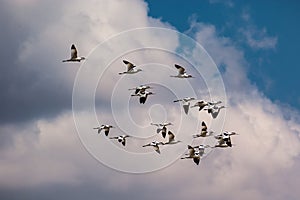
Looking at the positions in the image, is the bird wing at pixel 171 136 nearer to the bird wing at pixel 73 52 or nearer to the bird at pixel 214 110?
the bird at pixel 214 110

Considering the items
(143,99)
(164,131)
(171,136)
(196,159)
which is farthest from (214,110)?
(143,99)

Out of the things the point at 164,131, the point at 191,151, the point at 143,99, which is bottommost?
the point at 191,151

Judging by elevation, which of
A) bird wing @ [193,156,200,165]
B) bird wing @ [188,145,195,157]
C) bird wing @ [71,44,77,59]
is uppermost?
bird wing @ [71,44,77,59]

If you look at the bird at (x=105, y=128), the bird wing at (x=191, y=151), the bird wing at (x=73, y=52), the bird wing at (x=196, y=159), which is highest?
the bird wing at (x=73, y=52)

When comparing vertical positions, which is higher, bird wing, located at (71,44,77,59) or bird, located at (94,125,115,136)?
bird wing, located at (71,44,77,59)

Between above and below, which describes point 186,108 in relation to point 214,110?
below

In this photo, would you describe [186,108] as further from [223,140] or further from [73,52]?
[73,52]

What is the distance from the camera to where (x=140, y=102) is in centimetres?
13850

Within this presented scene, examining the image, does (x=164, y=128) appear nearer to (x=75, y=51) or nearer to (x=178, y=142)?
(x=178, y=142)

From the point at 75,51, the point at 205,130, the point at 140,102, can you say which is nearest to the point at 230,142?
the point at 205,130

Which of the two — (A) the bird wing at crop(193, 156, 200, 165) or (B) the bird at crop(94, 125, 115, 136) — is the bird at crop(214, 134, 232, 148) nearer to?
(A) the bird wing at crop(193, 156, 200, 165)

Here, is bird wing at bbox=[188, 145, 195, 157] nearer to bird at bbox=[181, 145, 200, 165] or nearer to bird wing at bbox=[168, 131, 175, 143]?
bird at bbox=[181, 145, 200, 165]

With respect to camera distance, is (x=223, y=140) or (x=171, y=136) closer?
(x=223, y=140)

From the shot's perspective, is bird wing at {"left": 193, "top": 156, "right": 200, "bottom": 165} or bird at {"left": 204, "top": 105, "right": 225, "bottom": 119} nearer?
bird wing at {"left": 193, "top": 156, "right": 200, "bottom": 165}
